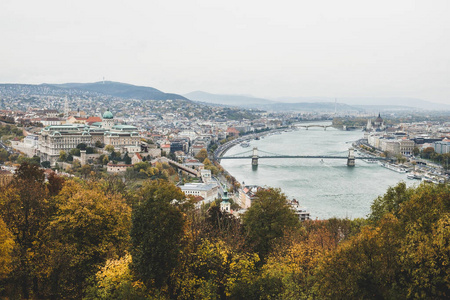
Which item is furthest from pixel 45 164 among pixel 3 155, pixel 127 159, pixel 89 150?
pixel 127 159

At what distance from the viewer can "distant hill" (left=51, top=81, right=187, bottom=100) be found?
105 metres

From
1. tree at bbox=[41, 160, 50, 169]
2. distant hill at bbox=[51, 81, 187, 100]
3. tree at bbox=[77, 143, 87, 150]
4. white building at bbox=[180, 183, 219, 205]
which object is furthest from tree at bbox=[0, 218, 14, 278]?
distant hill at bbox=[51, 81, 187, 100]

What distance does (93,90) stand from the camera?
10800 cm

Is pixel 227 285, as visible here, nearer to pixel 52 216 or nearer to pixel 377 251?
pixel 377 251

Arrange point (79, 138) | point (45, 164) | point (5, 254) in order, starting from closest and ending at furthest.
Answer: point (5, 254)
point (45, 164)
point (79, 138)

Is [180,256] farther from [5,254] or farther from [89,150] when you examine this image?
[89,150]

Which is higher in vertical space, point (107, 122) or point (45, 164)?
point (107, 122)

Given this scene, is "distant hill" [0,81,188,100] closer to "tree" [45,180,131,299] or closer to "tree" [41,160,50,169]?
"tree" [41,160,50,169]

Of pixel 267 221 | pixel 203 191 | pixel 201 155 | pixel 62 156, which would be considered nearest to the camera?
pixel 267 221

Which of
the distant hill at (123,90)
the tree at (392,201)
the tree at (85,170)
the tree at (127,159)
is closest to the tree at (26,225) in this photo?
the tree at (392,201)

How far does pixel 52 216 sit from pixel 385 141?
36.8 m

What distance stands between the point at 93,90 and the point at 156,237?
4249 inches

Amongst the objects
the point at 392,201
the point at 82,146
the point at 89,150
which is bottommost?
the point at 89,150

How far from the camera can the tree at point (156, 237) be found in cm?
561
